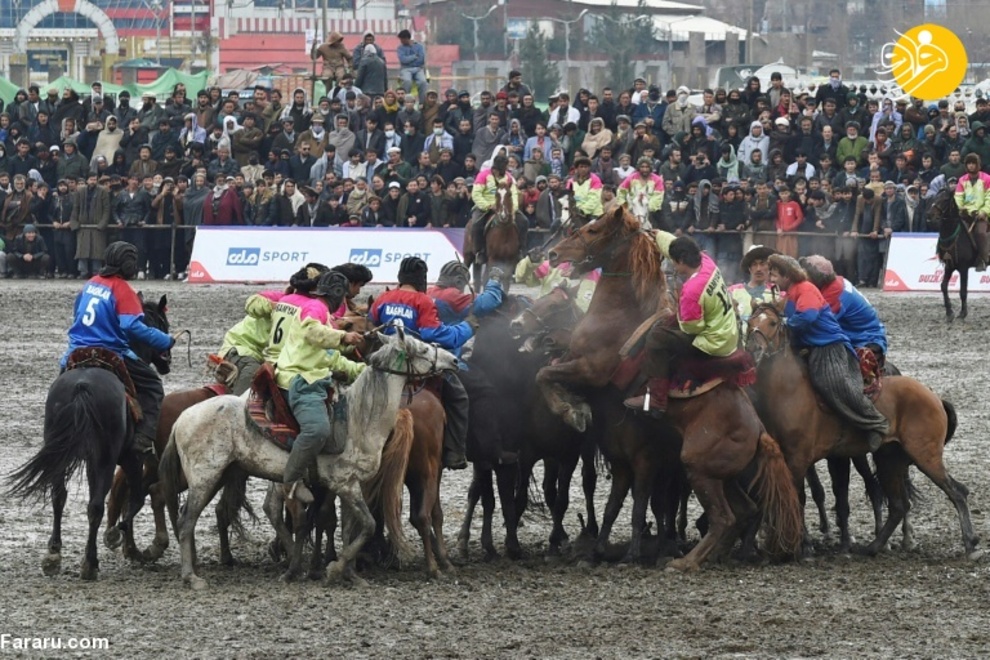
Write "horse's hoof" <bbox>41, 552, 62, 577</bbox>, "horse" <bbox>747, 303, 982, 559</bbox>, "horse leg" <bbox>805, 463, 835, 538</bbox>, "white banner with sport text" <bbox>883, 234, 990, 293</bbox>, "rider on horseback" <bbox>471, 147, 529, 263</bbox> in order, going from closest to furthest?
1. "horse's hoof" <bbox>41, 552, 62, 577</bbox>
2. "horse" <bbox>747, 303, 982, 559</bbox>
3. "horse leg" <bbox>805, 463, 835, 538</bbox>
4. "rider on horseback" <bbox>471, 147, 529, 263</bbox>
5. "white banner with sport text" <bbox>883, 234, 990, 293</bbox>

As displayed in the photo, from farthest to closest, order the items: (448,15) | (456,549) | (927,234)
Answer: (448,15) < (927,234) < (456,549)

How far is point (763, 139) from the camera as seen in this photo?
94.9ft

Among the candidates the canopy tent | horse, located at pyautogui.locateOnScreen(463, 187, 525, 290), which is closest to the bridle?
horse, located at pyautogui.locateOnScreen(463, 187, 525, 290)

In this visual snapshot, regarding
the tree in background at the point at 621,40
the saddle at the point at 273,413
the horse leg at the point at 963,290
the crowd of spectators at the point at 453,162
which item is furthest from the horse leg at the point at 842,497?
the tree in background at the point at 621,40

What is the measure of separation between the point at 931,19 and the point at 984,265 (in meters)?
56.2

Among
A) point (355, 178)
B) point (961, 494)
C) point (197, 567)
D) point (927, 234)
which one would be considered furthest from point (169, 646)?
point (355, 178)

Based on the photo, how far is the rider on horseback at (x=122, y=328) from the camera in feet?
34.4

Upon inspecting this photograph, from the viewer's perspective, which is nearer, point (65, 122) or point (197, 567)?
point (197, 567)

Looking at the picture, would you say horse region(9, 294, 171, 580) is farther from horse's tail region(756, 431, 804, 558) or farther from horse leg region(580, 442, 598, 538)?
horse's tail region(756, 431, 804, 558)

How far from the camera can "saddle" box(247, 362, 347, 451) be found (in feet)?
32.7

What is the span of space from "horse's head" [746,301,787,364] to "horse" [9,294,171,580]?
12.9 feet

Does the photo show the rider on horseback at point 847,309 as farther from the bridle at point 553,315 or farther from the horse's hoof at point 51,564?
the horse's hoof at point 51,564

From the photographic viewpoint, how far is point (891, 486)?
445 inches

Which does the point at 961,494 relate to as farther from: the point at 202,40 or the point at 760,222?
the point at 202,40
